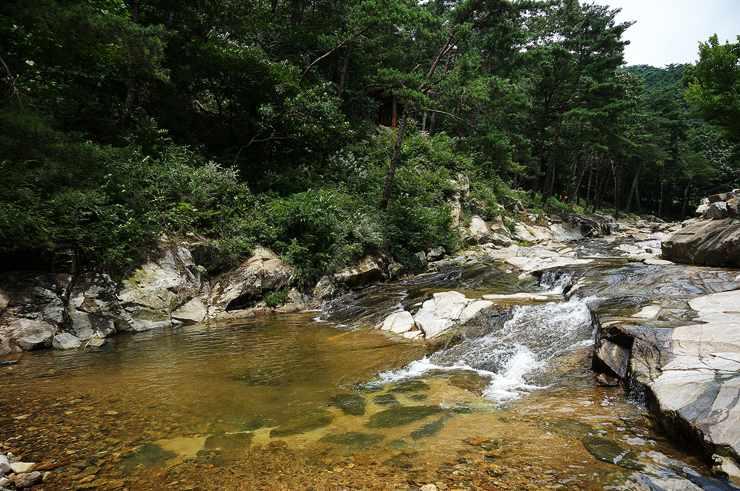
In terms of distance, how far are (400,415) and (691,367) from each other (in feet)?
11.1

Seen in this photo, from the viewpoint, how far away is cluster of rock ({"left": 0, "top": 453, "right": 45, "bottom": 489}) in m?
3.29

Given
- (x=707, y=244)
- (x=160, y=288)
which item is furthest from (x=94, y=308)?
(x=707, y=244)

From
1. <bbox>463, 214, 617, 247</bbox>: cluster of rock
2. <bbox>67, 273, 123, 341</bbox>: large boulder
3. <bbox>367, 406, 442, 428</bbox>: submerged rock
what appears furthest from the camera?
<bbox>463, 214, 617, 247</bbox>: cluster of rock

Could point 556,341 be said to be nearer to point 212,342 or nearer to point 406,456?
point 406,456

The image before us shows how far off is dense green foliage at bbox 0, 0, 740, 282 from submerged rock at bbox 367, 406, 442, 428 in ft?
26.6

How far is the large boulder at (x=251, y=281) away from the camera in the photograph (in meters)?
11.8

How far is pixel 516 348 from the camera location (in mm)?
7203

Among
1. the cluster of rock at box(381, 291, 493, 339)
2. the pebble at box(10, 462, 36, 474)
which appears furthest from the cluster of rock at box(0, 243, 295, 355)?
the pebble at box(10, 462, 36, 474)

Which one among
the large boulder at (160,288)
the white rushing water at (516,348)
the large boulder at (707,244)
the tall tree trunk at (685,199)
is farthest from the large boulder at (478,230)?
the tall tree trunk at (685,199)

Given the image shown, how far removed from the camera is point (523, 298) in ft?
32.2

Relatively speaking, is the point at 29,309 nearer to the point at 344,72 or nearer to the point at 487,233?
the point at 487,233

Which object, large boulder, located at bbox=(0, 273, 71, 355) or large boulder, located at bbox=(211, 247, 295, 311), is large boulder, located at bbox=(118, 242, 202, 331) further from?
large boulder, located at bbox=(0, 273, 71, 355)

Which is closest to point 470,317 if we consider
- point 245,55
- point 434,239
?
point 434,239

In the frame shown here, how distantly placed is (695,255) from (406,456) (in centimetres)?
1110
